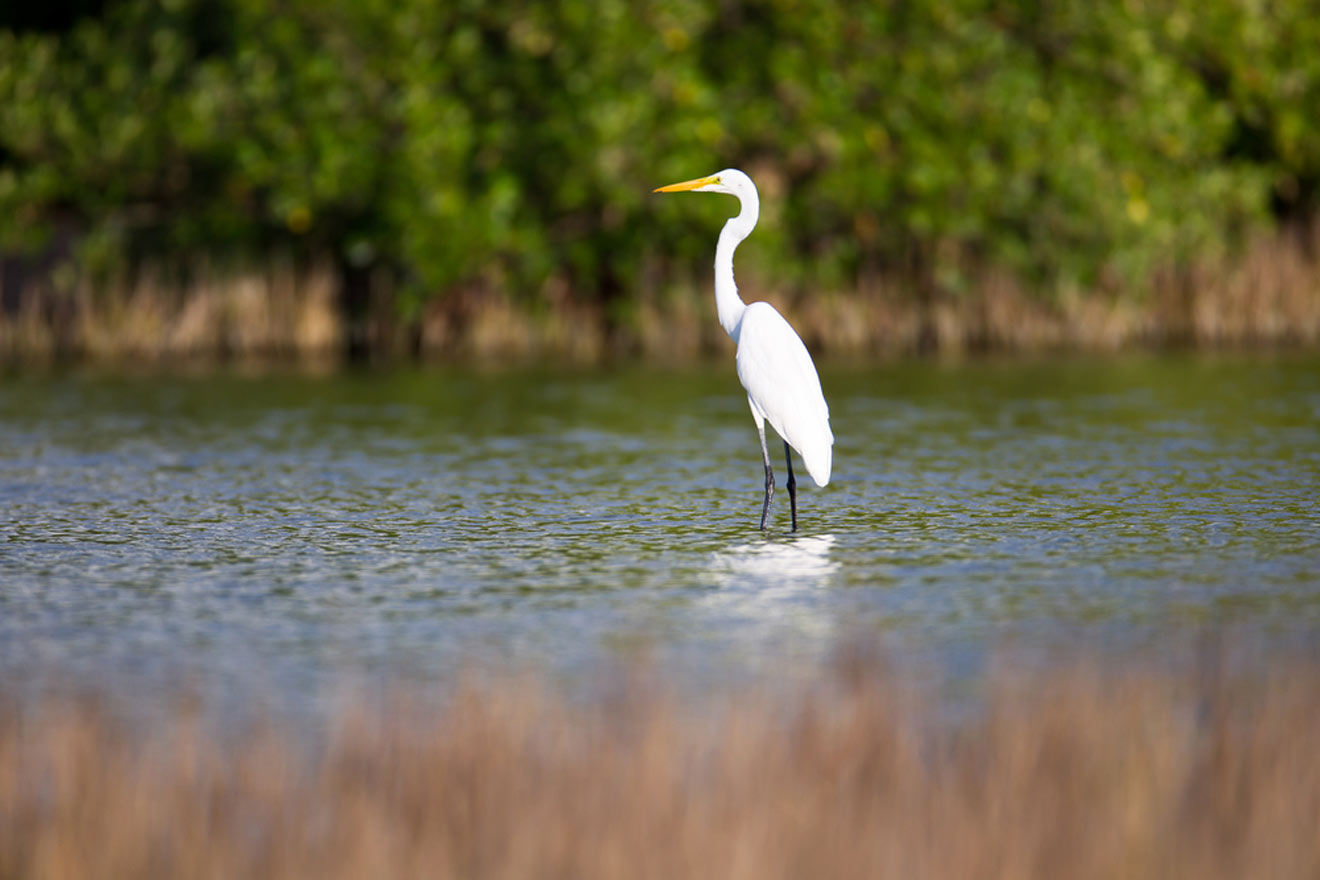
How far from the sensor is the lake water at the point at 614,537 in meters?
5.48

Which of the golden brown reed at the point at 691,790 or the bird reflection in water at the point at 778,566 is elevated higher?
the bird reflection in water at the point at 778,566

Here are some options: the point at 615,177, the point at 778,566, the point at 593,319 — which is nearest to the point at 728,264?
the point at 778,566

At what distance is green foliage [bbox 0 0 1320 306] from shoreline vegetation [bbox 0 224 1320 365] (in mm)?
368

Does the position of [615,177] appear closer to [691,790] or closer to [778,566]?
[778,566]

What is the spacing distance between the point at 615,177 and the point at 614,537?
1156cm

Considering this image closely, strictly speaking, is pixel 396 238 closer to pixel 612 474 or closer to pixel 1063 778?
pixel 612 474

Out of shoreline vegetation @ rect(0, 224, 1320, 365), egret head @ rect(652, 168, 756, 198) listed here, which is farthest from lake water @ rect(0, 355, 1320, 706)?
shoreline vegetation @ rect(0, 224, 1320, 365)

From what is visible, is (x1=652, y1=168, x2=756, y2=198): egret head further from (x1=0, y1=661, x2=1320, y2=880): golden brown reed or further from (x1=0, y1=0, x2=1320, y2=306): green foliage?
(x1=0, y1=0, x2=1320, y2=306): green foliage

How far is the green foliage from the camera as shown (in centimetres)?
1866

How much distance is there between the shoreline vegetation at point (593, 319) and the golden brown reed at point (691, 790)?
14.2 m

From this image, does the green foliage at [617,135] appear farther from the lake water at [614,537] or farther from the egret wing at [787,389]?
the egret wing at [787,389]

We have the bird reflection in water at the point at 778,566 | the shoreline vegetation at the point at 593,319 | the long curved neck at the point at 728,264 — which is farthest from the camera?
the shoreline vegetation at the point at 593,319

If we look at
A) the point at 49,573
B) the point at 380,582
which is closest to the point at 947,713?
the point at 380,582

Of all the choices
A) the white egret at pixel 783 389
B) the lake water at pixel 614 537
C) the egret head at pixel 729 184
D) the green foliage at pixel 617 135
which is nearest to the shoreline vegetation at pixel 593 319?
the green foliage at pixel 617 135
